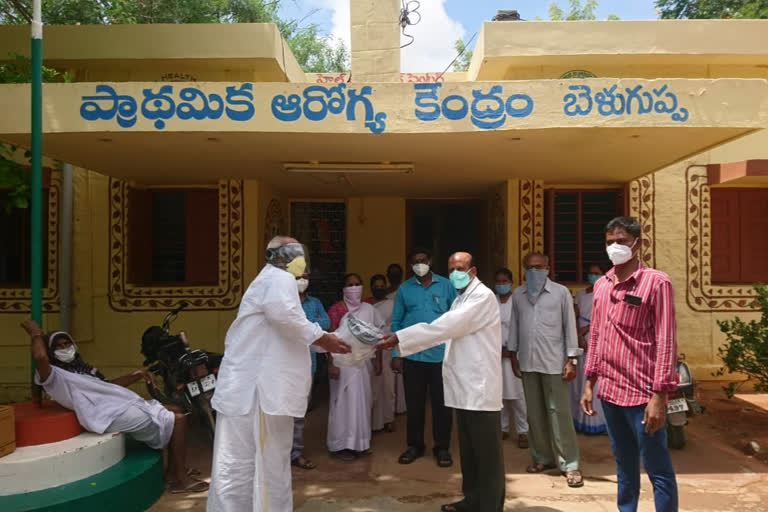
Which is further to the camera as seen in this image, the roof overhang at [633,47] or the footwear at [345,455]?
the roof overhang at [633,47]

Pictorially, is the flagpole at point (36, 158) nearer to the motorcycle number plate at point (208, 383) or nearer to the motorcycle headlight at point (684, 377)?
the motorcycle number plate at point (208, 383)

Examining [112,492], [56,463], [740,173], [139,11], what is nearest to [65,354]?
[56,463]

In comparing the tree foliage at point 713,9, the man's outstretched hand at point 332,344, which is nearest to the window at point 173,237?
the man's outstretched hand at point 332,344

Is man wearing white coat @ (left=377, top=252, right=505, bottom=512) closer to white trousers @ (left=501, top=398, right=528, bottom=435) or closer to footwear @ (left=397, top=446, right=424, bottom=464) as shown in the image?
footwear @ (left=397, top=446, right=424, bottom=464)

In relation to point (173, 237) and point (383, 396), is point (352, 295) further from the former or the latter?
point (173, 237)

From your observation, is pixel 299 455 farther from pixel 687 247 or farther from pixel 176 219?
pixel 687 247

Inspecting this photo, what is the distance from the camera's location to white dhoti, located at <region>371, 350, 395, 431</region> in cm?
571

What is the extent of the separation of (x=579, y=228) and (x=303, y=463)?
4605 mm

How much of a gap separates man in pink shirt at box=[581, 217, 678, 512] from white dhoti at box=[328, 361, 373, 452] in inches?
88.6

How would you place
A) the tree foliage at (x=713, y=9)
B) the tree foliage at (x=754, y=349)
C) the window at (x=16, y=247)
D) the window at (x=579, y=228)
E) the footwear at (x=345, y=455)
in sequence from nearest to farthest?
1. the footwear at (x=345, y=455)
2. the tree foliage at (x=754, y=349)
3. the window at (x=16, y=247)
4. the window at (x=579, y=228)
5. the tree foliage at (x=713, y=9)

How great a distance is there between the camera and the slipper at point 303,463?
475 centimetres

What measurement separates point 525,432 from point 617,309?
2.53m

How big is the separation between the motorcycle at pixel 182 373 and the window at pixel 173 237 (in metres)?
2.27

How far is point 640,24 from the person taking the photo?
788 centimetres
